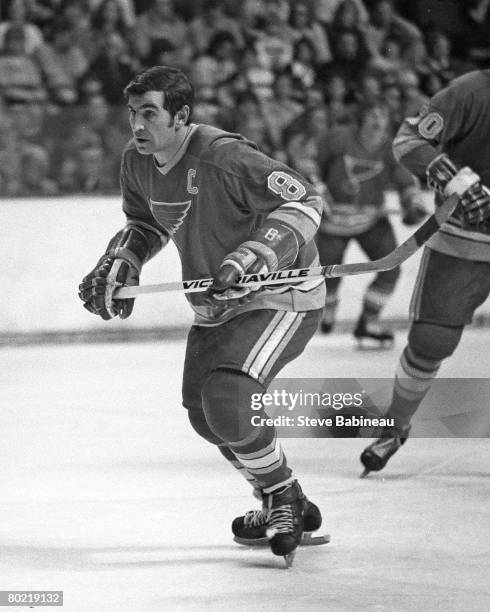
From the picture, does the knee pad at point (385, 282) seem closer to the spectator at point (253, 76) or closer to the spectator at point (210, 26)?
the spectator at point (253, 76)

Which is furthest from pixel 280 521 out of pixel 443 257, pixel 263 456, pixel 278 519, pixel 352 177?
pixel 352 177

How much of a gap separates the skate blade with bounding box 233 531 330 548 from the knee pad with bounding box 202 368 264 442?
275mm

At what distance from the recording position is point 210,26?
6902mm

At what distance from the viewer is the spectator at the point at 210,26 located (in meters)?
6.84

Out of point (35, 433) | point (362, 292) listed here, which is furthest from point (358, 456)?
point (362, 292)

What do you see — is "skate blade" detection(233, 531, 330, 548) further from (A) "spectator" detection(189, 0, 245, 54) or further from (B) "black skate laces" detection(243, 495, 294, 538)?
(A) "spectator" detection(189, 0, 245, 54)

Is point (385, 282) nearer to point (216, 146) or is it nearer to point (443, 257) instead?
point (443, 257)

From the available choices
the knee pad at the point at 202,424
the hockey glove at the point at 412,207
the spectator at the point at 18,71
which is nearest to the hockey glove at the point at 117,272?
the knee pad at the point at 202,424

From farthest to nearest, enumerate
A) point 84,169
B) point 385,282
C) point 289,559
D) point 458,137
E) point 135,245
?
1. point 84,169
2. point 385,282
3. point 458,137
4. point 135,245
5. point 289,559

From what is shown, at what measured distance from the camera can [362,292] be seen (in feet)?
21.6

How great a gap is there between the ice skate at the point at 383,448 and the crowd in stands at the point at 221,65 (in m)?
3.02

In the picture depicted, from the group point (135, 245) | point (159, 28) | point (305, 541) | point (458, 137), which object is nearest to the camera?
point (305, 541)

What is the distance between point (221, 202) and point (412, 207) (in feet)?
11.5

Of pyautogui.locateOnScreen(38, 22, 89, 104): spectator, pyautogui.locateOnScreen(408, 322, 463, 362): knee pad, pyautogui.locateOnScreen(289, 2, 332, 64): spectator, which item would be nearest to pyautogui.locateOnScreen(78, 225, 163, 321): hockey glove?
pyautogui.locateOnScreen(408, 322, 463, 362): knee pad
